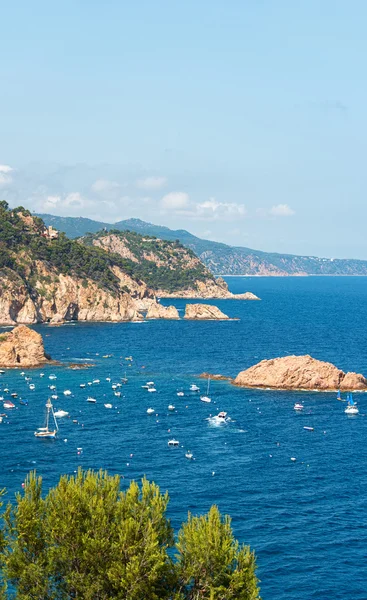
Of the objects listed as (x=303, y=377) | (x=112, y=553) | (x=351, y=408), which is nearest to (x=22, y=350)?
(x=303, y=377)

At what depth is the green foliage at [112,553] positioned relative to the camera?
42.9 metres

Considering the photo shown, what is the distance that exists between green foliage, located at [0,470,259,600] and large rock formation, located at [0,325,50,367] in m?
108

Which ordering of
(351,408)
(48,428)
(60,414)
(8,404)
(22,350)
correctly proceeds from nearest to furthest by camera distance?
(48,428), (60,414), (351,408), (8,404), (22,350)

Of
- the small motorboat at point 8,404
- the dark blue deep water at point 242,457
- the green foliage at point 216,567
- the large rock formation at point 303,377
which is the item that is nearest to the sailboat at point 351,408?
the dark blue deep water at point 242,457

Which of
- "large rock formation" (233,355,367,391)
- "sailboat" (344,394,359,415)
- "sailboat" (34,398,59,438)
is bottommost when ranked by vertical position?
"sailboat" (34,398,59,438)

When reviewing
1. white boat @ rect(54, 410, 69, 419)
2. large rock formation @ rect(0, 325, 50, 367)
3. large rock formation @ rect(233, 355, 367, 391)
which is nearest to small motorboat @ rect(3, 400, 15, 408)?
white boat @ rect(54, 410, 69, 419)

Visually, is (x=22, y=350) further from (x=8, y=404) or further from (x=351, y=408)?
(x=351, y=408)

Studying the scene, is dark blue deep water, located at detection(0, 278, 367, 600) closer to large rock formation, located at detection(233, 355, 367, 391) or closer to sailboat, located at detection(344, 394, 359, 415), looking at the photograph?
sailboat, located at detection(344, 394, 359, 415)

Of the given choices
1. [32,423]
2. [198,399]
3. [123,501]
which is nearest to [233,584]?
[123,501]

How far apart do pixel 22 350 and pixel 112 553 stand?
114 meters

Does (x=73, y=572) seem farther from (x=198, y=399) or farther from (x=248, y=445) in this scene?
(x=198, y=399)

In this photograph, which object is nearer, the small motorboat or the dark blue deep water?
the dark blue deep water

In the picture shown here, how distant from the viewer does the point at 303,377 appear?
442 ft

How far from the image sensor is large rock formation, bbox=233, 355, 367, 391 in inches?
5236
